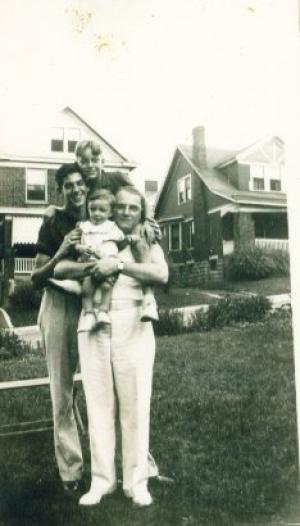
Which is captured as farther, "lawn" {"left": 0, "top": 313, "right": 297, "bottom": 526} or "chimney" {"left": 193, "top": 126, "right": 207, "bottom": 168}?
"chimney" {"left": 193, "top": 126, "right": 207, "bottom": 168}

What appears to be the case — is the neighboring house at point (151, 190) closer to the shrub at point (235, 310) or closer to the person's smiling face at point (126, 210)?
the person's smiling face at point (126, 210)

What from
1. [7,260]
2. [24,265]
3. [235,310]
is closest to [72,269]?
[24,265]

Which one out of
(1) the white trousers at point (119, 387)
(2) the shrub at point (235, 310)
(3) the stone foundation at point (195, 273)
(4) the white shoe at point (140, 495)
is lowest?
(4) the white shoe at point (140, 495)

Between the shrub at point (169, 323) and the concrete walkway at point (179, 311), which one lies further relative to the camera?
the shrub at point (169, 323)

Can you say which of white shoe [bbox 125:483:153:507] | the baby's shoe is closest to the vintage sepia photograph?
white shoe [bbox 125:483:153:507]

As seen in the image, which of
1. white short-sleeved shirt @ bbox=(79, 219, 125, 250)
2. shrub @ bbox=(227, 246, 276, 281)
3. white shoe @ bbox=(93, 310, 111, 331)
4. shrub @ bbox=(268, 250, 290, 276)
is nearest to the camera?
white shoe @ bbox=(93, 310, 111, 331)

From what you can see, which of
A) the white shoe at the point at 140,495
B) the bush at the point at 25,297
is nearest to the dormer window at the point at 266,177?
the bush at the point at 25,297

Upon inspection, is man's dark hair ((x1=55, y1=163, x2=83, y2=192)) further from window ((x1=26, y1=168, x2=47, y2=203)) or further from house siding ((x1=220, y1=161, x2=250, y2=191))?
house siding ((x1=220, y1=161, x2=250, y2=191))

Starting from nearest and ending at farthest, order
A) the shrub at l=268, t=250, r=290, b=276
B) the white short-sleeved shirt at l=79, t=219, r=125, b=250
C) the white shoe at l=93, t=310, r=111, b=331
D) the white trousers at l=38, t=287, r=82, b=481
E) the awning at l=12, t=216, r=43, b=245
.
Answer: the white shoe at l=93, t=310, r=111, b=331 → the white short-sleeved shirt at l=79, t=219, r=125, b=250 → the white trousers at l=38, t=287, r=82, b=481 → the awning at l=12, t=216, r=43, b=245 → the shrub at l=268, t=250, r=290, b=276
